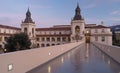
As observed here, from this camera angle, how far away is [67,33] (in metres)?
73.0

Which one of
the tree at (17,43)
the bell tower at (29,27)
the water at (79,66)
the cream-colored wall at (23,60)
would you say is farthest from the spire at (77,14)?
the cream-colored wall at (23,60)

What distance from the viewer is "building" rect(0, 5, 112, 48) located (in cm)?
6431

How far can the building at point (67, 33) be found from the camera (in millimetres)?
64312

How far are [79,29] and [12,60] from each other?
59029 mm

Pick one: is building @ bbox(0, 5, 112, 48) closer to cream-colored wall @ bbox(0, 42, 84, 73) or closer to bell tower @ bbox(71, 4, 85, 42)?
bell tower @ bbox(71, 4, 85, 42)

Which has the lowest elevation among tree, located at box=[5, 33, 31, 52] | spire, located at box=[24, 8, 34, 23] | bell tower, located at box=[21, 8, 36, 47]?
tree, located at box=[5, 33, 31, 52]

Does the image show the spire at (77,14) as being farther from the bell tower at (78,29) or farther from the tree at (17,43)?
the tree at (17,43)

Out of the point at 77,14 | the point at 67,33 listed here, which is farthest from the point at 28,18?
the point at 77,14

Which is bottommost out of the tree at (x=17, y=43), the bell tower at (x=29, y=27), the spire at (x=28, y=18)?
the tree at (x=17, y=43)

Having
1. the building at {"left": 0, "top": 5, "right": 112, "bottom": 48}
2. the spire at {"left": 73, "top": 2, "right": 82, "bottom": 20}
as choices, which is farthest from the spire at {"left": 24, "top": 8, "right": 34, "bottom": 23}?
the spire at {"left": 73, "top": 2, "right": 82, "bottom": 20}

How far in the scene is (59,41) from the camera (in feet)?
233

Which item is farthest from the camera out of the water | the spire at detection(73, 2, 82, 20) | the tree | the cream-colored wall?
the spire at detection(73, 2, 82, 20)

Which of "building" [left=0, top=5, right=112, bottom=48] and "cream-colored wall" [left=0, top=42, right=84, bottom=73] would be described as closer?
"cream-colored wall" [left=0, top=42, right=84, bottom=73]

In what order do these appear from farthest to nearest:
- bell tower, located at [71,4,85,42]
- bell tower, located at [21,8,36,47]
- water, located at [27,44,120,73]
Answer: bell tower, located at [21,8,36,47]
bell tower, located at [71,4,85,42]
water, located at [27,44,120,73]
